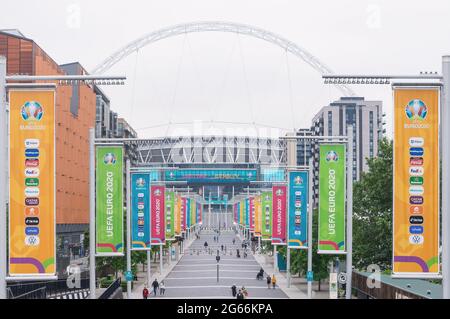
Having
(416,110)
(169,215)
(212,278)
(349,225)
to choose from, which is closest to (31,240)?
(416,110)

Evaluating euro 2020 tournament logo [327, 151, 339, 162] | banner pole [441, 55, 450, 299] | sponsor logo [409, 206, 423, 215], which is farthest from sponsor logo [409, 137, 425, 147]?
euro 2020 tournament logo [327, 151, 339, 162]

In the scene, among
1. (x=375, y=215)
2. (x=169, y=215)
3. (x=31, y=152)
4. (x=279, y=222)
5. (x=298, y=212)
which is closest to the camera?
(x=31, y=152)

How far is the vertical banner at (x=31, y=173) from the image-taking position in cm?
1855

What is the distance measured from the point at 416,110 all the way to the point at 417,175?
1518 mm

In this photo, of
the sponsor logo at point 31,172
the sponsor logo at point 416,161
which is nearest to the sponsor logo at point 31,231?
Result: the sponsor logo at point 31,172

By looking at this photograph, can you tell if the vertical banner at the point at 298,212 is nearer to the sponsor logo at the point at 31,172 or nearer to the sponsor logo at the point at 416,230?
the sponsor logo at the point at 416,230

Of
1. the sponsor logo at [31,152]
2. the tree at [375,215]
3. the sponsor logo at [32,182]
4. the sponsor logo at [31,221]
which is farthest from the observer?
the tree at [375,215]

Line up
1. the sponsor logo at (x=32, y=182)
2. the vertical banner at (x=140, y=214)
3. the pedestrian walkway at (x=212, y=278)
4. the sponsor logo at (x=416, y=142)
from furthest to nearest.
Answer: the pedestrian walkway at (x=212, y=278)
the vertical banner at (x=140, y=214)
the sponsor logo at (x=32, y=182)
the sponsor logo at (x=416, y=142)

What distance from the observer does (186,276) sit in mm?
83312

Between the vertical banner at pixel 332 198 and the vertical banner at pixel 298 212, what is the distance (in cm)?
1208

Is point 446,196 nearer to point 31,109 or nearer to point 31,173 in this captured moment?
point 31,173

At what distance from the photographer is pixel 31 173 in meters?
18.6
